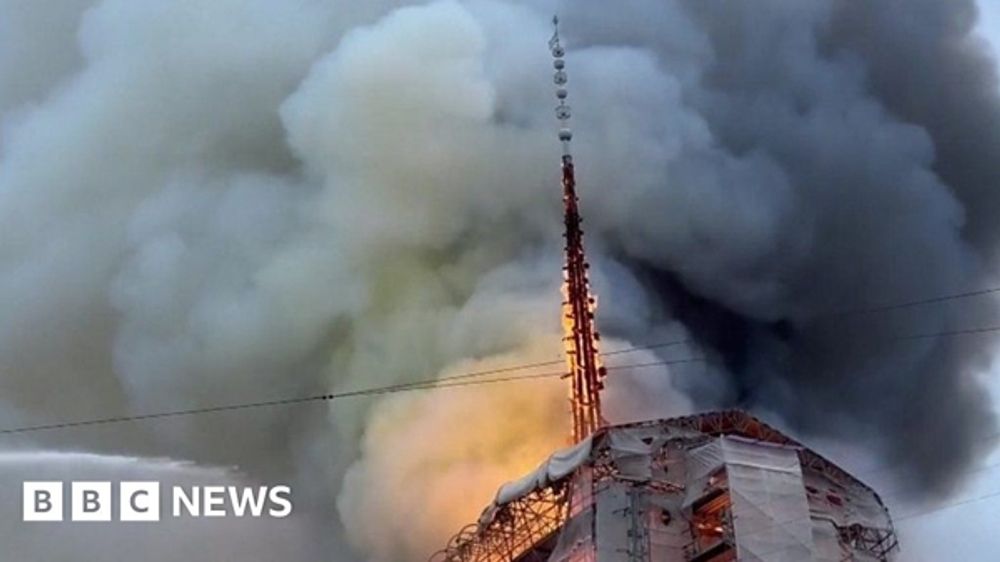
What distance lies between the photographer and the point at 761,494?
6147 centimetres

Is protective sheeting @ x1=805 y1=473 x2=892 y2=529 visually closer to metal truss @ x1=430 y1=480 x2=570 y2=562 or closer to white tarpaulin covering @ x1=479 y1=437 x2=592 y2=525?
white tarpaulin covering @ x1=479 y1=437 x2=592 y2=525

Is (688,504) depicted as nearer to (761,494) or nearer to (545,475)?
(761,494)

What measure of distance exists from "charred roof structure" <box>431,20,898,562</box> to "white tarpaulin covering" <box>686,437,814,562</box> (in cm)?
5

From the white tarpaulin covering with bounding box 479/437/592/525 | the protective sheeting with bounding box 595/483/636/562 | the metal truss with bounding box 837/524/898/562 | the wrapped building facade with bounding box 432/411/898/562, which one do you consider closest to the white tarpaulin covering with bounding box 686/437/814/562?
the wrapped building facade with bounding box 432/411/898/562

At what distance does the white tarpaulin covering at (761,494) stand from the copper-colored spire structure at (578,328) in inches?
384

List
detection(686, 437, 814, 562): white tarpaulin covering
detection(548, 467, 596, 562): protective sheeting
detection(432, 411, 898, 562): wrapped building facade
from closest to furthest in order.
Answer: detection(686, 437, 814, 562): white tarpaulin covering, detection(432, 411, 898, 562): wrapped building facade, detection(548, 467, 596, 562): protective sheeting

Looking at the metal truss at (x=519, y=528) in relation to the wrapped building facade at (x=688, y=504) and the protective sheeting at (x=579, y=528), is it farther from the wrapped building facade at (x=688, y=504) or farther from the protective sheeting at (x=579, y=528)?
the protective sheeting at (x=579, y=528)

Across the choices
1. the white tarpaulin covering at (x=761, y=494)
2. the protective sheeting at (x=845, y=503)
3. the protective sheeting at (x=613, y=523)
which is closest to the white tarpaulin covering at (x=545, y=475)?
the protective sheeting at (x=613, y=523)

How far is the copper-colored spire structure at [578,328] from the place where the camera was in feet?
245

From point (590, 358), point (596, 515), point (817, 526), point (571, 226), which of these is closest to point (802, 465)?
→ point (817, 526)

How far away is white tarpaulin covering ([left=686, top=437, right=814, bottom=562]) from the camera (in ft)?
196

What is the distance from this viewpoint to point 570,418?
7662 centimetres

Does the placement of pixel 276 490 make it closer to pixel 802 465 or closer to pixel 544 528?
pixel 544 528

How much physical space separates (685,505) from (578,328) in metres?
15.3
